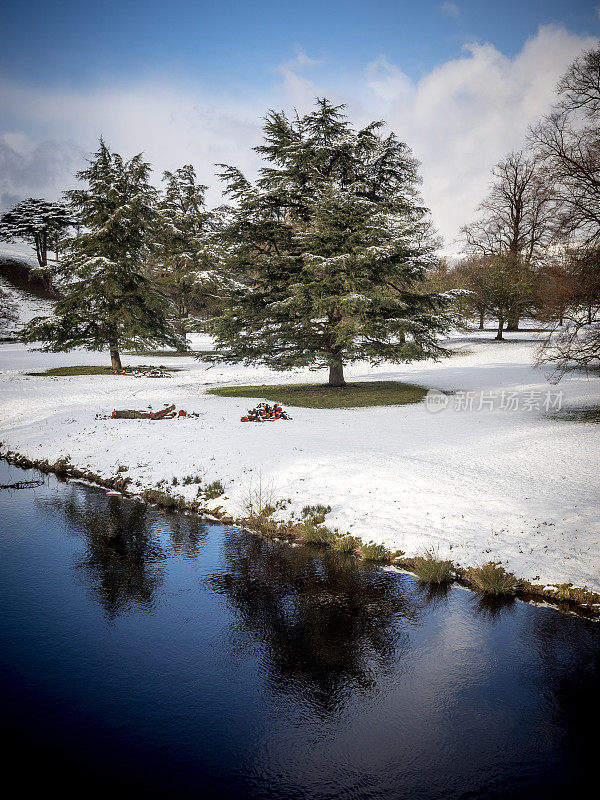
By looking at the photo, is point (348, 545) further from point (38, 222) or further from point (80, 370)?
point (38, 222)

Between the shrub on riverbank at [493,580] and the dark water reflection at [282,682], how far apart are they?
23 centimetres

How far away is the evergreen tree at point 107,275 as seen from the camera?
29094mm

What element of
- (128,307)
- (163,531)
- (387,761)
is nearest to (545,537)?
(387,761)

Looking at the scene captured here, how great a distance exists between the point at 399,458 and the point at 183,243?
125 feet

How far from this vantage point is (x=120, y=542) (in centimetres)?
992

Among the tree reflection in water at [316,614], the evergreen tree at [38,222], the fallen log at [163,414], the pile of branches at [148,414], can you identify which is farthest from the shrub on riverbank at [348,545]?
the evergreen tree at [38,222]

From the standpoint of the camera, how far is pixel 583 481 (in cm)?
1083

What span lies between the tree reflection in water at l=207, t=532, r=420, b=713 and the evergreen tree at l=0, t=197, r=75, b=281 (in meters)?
71.7

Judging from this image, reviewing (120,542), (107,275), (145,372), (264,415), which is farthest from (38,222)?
(120,542)

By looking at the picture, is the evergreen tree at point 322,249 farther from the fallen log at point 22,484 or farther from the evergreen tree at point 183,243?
the evergreen tree at point 183,243

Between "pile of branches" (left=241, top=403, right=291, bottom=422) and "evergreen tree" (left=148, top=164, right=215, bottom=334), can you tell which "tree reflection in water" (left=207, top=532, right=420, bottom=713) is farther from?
"evergreen tree" (left=148, top=164, right=215, bottom=334)

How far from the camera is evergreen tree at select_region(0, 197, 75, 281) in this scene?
225 feet

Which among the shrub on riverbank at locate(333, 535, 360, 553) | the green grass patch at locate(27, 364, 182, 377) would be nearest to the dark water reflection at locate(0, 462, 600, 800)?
the shrub on riverbank at locate(333, 535, 360, 553)

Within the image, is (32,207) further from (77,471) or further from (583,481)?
(583,481)
